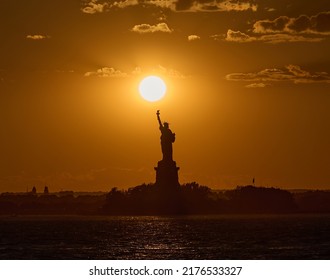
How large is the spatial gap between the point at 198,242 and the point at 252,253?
52.8 ft

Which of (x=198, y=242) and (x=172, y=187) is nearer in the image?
(x=198, y=242)

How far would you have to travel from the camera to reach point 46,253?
240 feet

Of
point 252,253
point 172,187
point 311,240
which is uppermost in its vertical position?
point 172,187

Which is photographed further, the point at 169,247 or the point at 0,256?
the point at 169,247
